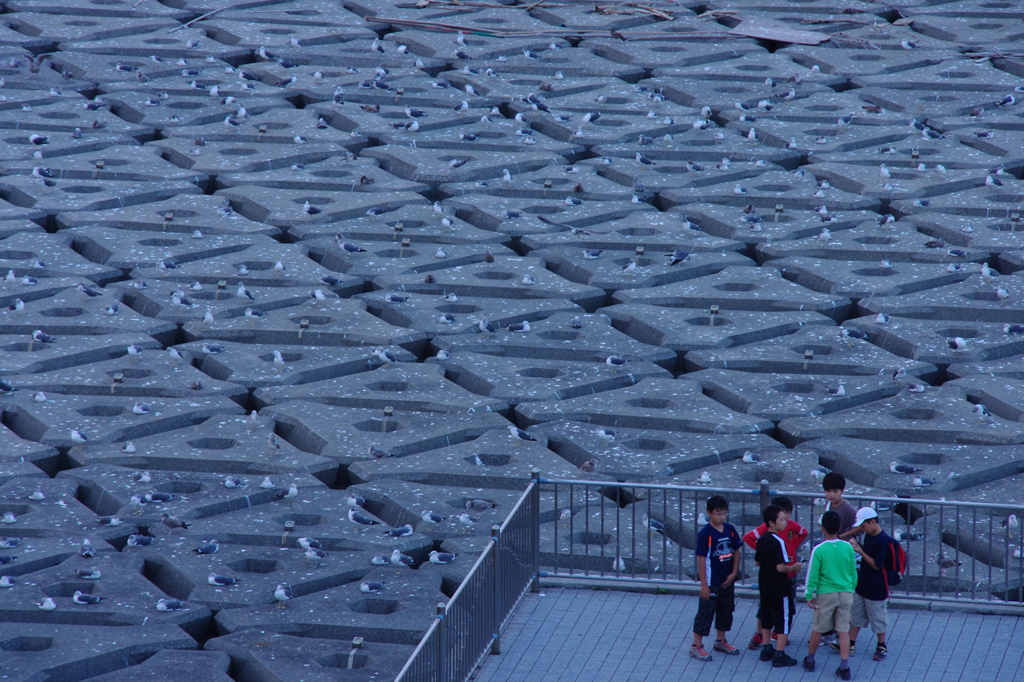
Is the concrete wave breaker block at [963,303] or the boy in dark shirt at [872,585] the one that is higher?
the boy in dark shirt at [872,585]

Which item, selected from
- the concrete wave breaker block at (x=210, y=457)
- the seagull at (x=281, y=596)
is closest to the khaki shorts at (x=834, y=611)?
the seagull at (x=281, y=596)

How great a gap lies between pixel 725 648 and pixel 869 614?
123cm

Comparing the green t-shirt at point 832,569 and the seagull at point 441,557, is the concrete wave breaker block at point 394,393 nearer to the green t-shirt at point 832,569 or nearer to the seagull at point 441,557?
the seagull at point 441,557

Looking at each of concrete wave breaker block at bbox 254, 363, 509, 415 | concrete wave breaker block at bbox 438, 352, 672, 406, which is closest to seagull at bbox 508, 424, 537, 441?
concrete wave breaker block at bbox 254, 363, 509, 415

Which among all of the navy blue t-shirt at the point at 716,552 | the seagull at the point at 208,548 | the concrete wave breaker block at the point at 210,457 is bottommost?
the concrete wave breaker block at the point at 210,457

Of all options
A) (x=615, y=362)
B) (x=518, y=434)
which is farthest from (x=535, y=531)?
(x=615, y=362)

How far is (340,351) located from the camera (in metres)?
19.5

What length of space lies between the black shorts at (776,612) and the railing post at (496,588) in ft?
7.23

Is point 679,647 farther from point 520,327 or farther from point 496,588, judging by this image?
point 520,327

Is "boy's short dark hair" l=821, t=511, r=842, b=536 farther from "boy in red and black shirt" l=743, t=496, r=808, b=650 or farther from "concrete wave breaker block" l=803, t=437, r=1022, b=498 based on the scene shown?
"concrete wave breaker block" l=803, t=437, r=1022, b=498

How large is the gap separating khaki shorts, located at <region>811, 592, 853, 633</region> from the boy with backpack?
0.86 ft

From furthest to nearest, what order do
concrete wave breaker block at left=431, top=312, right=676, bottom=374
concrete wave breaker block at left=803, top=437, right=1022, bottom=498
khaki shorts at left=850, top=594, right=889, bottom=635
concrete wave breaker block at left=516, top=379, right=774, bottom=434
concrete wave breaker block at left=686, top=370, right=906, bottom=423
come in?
concrete wave breaker block at left=431, top=312, right=676, bottom=374, concrete wave breaker block at left=686, top=370, right=906, bottom=423, concrete wave breaker block at left=516, top=379, right=774, bottom=434, concrete wave breaker block at left=803, top=437, right=1022, bottom=498, khaki shorts at left=850, top=594, right=889, bottom=635

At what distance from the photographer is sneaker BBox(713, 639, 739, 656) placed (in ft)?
39.2

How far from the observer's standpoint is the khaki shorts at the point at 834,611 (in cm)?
1147
